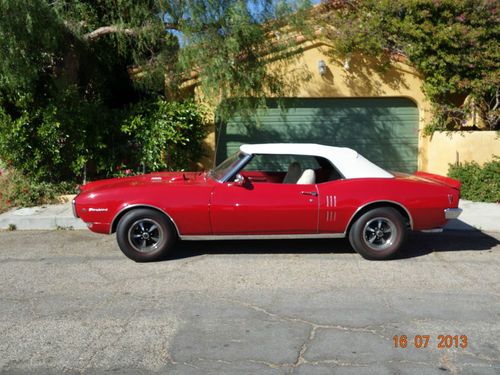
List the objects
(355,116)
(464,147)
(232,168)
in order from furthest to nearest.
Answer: (355,116) < (464,147) < (232,168)

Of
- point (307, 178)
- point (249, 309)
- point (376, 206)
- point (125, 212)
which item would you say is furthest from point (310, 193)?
point (125, 212)

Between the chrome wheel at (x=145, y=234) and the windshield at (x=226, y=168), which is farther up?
the windshield at (x=226, y=168)

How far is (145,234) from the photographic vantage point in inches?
251

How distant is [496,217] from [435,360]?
569cm

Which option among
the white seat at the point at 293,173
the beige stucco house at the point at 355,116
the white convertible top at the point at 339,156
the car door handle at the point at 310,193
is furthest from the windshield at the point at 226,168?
the beige stucco house at the point at 355,116

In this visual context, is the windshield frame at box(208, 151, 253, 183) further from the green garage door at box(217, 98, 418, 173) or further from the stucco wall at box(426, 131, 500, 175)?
the stucco wall at box(426, 131, 500, 175)

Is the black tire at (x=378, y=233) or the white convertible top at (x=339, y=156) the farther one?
the white convertible top at (x=339, y=156)

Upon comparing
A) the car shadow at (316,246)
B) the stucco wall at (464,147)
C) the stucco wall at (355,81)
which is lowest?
the car shadow at (316,246)

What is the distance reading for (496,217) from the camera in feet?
29.2

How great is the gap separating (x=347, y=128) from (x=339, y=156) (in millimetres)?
5515

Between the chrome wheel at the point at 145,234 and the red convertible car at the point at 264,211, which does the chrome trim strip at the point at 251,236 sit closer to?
the red convertible car at the point at 264,211

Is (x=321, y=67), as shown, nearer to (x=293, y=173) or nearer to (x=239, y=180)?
(x=293, y=173)

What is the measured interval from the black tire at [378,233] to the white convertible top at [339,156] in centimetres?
51

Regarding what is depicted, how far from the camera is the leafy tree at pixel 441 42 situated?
10.8m
